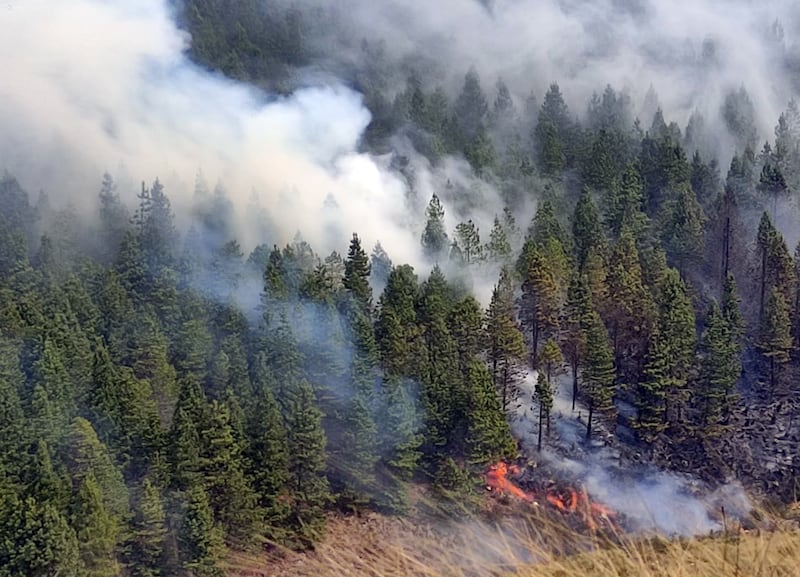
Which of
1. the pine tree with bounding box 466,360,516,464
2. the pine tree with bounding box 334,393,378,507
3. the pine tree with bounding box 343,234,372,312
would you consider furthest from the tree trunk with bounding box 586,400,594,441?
the pine tree with bounding box 334,393,378,507

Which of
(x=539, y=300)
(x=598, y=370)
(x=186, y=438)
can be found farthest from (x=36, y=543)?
(x=539, y=300)

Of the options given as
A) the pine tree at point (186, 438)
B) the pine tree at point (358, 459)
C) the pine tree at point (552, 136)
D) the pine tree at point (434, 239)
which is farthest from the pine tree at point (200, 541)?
the pine tree at point (552, 136)

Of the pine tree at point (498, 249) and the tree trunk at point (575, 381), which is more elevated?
the pine tree at point (498, 249)

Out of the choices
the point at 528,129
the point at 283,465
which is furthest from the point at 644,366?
the point at 528,129

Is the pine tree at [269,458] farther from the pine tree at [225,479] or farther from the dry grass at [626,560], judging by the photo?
the dry grass at [626,560]

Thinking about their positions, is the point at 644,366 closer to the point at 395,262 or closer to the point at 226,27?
the point at 395,262

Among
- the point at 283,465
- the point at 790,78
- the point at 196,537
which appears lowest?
the point at 196,537

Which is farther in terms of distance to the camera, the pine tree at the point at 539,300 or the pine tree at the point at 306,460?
the pine tree at the point at 539,300
